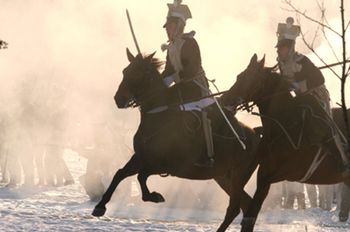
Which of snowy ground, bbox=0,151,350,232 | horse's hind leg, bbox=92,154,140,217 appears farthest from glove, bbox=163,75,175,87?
snowy ground, bbox=0,151,350,232

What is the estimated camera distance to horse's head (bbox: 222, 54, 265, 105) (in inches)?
477

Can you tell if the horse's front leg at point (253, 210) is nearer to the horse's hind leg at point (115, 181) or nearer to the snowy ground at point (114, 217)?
the horse's hind leg at point (115, 181)

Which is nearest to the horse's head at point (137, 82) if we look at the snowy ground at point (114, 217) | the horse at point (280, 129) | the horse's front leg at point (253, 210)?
the horse at point (280, 129)

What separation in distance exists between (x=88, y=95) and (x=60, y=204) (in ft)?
54.7

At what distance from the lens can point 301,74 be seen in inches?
486

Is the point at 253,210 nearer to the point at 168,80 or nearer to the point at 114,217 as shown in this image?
the point at 168,80

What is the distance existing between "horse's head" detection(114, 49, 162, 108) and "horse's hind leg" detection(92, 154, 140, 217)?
956 millimetres

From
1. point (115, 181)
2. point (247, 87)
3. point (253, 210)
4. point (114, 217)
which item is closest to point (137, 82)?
point (115, 181)

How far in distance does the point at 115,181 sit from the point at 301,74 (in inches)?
123

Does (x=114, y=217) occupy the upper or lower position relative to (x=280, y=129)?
lower

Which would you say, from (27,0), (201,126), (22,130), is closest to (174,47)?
(201,126)

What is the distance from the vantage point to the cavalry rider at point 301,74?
12297mm

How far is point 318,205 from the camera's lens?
28.2 metres

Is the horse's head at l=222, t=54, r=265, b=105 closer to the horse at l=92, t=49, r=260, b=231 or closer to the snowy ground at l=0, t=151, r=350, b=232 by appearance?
the horse at l=92, t=49, r=260, b=231
